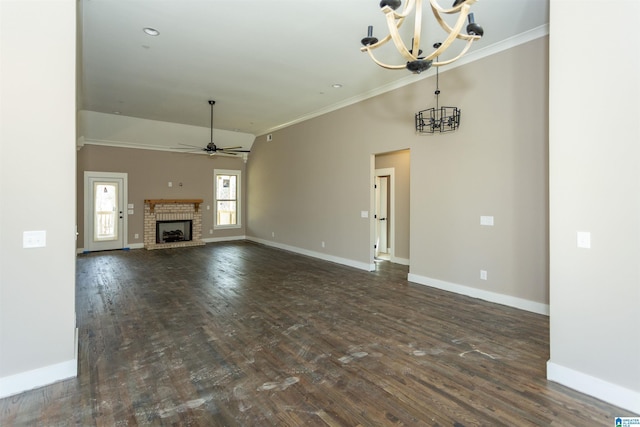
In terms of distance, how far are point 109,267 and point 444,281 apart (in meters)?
6.43

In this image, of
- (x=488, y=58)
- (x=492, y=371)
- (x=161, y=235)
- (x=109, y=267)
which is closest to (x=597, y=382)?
(x=492, y=371)

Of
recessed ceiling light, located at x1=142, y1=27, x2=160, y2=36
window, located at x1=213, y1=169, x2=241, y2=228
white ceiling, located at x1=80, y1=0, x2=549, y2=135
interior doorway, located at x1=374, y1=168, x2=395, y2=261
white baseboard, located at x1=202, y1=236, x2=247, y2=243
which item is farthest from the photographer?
window, located at x1=213, y1=169, x2=241, y2=228

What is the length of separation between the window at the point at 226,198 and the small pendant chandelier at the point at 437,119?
23.6 ft

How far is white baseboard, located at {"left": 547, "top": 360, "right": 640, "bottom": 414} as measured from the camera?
6.75 ft

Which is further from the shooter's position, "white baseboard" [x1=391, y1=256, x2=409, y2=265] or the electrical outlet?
"white baseboard" [x1=391, y1=256, x2=409, y2=265]

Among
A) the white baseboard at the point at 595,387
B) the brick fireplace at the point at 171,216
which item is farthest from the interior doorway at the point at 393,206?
the brick fireplace at the point at 171,216

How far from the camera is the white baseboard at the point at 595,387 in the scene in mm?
2057

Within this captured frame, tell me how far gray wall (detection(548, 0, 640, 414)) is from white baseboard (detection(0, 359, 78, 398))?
12.2 feet

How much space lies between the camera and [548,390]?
2.29 meters

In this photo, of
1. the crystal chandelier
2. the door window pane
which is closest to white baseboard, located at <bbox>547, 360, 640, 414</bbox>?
the crystal chandelier

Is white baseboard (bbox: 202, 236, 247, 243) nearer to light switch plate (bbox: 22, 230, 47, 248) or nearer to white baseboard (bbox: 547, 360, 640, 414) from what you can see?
light switch plate (bbox: 22, 230, 47, 248)

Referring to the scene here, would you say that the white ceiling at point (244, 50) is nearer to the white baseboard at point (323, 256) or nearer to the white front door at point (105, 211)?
the white front door at point (105, 211)

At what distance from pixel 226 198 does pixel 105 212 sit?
340 cm

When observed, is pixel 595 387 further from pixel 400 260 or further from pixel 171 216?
pixel 171 216
